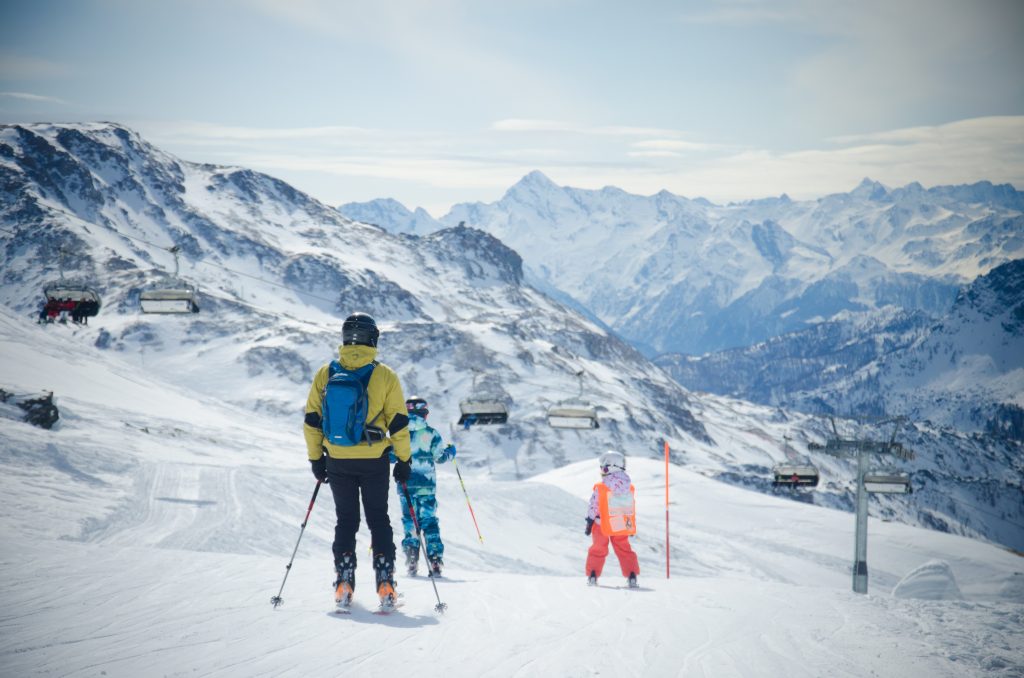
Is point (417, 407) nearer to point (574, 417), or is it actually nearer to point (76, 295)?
point (574, 417)

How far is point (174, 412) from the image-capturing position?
70.4m

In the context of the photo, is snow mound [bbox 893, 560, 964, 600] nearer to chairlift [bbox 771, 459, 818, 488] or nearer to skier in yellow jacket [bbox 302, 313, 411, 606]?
skier in yellow jacket [bbox 302, 313, 411, 606]

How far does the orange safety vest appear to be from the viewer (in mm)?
14102

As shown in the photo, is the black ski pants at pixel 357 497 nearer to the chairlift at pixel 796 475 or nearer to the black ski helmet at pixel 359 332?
the black ski helmet at pixel 359 332

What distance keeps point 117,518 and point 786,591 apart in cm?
1468

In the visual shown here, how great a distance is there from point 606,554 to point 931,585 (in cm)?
1140

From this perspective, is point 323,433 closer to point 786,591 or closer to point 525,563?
point 786,591

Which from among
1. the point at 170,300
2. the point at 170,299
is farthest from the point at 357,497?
the point at 170,300

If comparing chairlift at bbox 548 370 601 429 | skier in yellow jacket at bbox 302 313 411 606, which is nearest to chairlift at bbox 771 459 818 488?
chairlift at bbox 548 370 601 429

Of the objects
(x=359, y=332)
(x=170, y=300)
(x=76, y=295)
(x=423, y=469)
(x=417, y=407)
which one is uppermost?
(x=76, y=295)

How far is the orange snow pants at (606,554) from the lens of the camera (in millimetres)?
13805

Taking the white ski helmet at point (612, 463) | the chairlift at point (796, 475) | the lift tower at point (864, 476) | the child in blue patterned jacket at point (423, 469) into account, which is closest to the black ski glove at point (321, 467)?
the child in blue patterned jacket at point (423, 469)

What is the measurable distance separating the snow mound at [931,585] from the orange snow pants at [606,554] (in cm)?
1022

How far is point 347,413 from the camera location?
29.5ft
